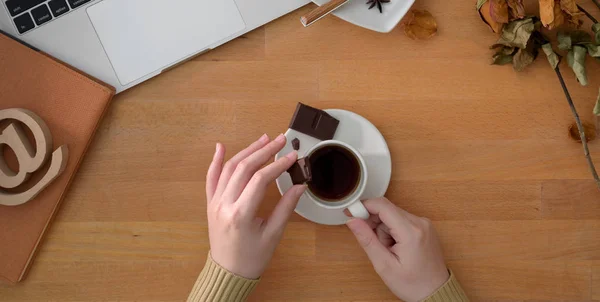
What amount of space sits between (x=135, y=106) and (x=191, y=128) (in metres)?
0.10

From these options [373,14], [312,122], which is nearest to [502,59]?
[373,14]

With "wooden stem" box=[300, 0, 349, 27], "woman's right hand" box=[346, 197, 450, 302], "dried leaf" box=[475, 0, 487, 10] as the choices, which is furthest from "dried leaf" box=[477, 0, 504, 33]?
"woman's right hand" box=[346, 197, 450, 302]

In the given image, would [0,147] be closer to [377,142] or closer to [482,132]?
[377,142]

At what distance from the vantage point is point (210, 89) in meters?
0.83

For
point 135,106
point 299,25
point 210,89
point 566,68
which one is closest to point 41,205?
point 135,106

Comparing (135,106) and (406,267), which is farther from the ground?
(135,106)

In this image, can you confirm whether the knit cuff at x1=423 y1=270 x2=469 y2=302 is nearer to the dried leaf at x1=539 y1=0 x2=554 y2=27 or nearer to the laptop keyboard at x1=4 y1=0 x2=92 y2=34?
the dried leaf at x1=539 y1=0 x2=554 y2=27

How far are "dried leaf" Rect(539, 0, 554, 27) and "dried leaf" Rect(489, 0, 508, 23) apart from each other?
49mm

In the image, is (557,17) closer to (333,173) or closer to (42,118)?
(333,173)

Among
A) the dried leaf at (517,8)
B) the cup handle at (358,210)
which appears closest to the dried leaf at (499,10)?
the dried leaf at (517,8)

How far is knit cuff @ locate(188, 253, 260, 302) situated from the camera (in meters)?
0.75

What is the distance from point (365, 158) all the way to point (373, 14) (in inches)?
8.8

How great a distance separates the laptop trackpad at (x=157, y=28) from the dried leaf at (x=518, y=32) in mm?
407

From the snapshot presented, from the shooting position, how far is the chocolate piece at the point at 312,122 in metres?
0.77
